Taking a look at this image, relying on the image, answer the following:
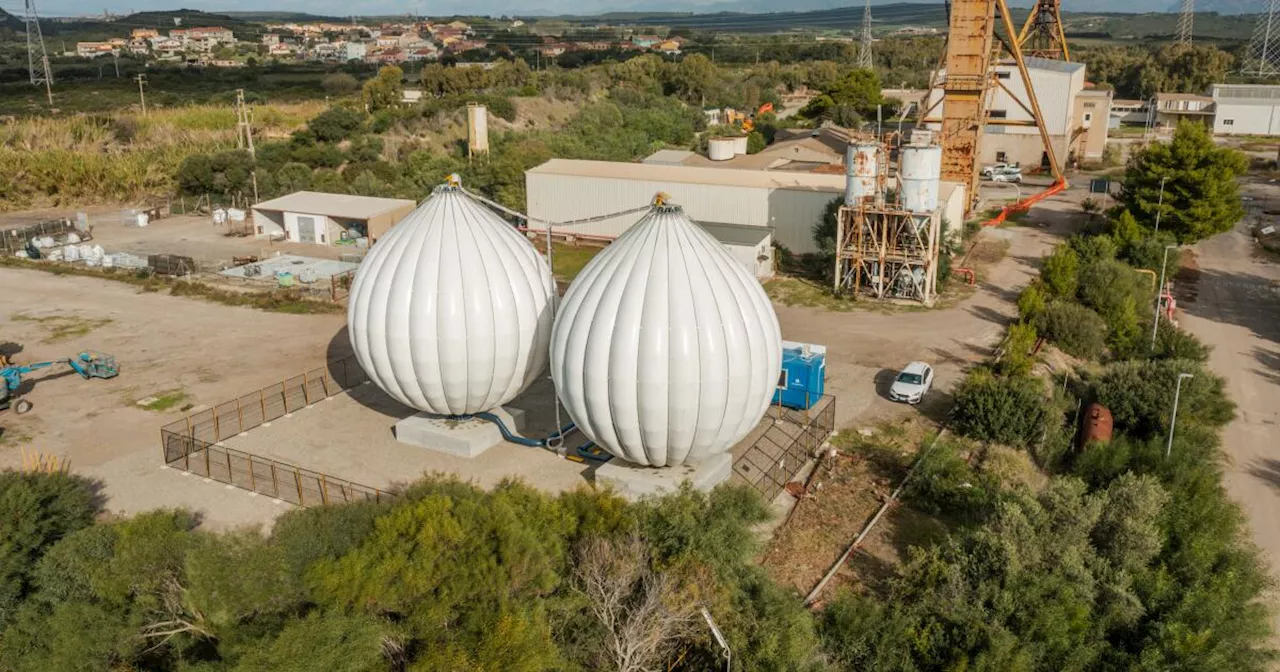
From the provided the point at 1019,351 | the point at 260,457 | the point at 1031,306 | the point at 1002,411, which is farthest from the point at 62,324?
the point at 1031,306

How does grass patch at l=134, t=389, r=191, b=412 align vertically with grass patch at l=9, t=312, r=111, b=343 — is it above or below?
below

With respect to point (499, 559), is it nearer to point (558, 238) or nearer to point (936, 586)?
point (936, 586)

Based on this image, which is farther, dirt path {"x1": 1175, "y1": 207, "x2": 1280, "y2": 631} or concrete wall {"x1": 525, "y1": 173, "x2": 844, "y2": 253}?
concrete wall {"x1": 525, "y1": 173, "x2": 844, "y2": 253}

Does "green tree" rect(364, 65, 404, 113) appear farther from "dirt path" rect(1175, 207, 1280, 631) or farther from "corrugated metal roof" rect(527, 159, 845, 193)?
"dirt path" rect(1175, 207, 1280, 631)

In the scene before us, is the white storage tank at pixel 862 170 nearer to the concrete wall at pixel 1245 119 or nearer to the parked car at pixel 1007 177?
the parked car at pixel 1007 177

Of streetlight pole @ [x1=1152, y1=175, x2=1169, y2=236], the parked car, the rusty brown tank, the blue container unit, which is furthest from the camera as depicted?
the parked car

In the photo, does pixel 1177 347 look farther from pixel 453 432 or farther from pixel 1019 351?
pixel 453 432

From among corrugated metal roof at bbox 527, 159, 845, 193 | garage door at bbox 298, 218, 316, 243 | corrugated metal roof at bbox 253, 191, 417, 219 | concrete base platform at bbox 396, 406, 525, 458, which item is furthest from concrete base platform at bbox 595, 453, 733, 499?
garage door at bbox 298, 218, 316, 243
